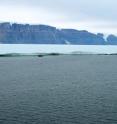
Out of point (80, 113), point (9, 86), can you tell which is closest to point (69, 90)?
point (9, 86)

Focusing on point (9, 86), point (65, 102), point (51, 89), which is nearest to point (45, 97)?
point (65, 102)

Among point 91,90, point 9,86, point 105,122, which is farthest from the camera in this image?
point 9,86

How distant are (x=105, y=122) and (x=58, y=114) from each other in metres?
6.61

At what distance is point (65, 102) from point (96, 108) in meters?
6.03

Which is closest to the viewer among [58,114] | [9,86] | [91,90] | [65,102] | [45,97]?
[58,114]

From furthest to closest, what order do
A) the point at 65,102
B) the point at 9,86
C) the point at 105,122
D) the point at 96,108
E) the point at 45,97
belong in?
the point at 9,86
the point at 45,97
the point at 65,102
the point at 96,108
the point at 105,122

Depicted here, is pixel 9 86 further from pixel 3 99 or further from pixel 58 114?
pixel 58 114

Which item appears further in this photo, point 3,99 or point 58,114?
point 3,99

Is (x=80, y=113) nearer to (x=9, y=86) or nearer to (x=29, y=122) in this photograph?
(x=29, y=122)

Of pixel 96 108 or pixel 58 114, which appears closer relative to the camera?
pixel 58 114

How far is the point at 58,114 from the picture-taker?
40.2m

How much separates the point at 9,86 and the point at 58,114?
86.2 feet

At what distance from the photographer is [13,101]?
4794 centimetres

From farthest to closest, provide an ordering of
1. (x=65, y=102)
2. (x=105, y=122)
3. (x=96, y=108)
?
(x=65, y=102)
(x=96, y=108)
(x=105, y=122)
